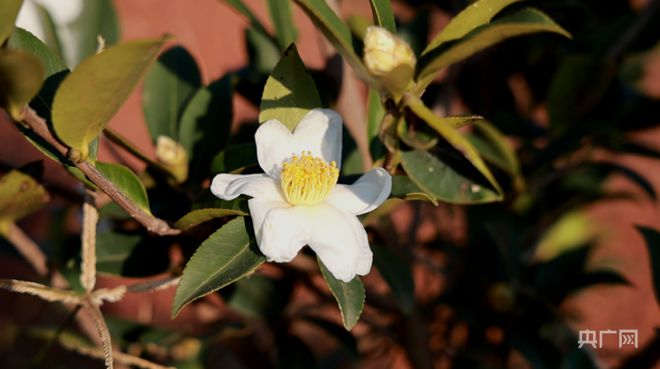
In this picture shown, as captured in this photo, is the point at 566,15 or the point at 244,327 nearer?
the point at 244,327

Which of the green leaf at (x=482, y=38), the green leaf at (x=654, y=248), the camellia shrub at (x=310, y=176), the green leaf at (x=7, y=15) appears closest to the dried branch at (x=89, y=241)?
the camellia shrub at (x=310, y=176)

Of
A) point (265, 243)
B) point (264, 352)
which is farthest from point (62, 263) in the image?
point (265, 243)

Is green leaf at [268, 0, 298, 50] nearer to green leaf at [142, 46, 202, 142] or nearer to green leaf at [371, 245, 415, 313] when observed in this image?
green leaf at [142, 46, 202, 142]

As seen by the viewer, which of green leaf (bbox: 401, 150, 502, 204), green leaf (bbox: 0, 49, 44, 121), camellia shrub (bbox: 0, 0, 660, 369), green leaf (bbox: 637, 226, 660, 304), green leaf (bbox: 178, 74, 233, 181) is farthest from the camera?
green leaf (bbox: 637, 226, 660, 304)

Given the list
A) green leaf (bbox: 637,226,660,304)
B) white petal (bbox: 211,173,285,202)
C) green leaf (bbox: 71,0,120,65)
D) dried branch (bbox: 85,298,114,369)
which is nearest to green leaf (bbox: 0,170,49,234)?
dried branch (bbox: 85,298,114,369)

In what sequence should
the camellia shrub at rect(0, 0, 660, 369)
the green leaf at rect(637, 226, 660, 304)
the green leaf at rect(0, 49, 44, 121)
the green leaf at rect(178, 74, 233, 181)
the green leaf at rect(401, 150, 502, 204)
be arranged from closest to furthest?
the green leaf at rect(0, 49, 44, 121) < the camellia shrub at rect(0, 0, 660, 369) < the green leaf at rect(401, 150, 502, 204) < the green leaf at rect(178, 74, 233, 181) < the green leaf at rect(637, 226, 660, 304)

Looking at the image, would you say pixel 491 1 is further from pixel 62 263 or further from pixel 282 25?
Answer: pixel 62 263

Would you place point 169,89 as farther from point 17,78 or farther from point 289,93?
point 17,78
